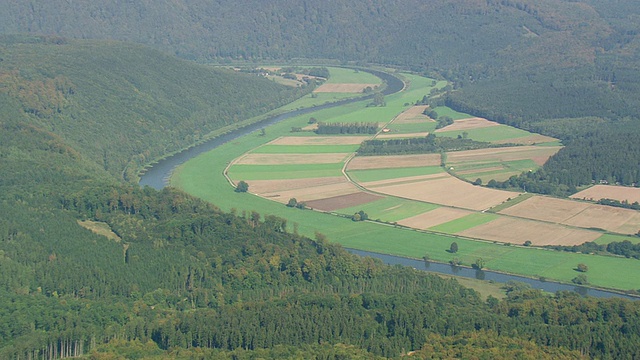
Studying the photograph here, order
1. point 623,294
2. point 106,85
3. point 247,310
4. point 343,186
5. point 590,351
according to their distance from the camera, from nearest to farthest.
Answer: point 590,351 → point 247,310 → point 623,294 → point 343,186 → point 106,85

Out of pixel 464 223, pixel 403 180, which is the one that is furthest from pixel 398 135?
pixel 464 223

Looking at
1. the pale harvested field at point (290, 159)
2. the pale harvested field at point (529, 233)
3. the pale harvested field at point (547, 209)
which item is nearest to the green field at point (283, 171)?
the pale harvested field at point (290, 159)

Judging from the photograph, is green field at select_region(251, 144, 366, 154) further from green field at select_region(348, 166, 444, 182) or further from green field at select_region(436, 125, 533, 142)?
green field at select_region(436, 125, 533, 142)

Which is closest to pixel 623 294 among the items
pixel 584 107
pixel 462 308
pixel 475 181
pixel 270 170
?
pixel 462 308

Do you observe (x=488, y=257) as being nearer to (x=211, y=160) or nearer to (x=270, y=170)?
(x=270, y=170)

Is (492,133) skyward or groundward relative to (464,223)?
skyward

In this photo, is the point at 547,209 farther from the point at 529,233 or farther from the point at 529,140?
the point at 529,140
